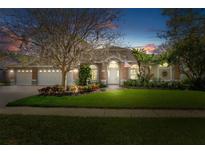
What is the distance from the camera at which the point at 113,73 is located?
20.6 meters

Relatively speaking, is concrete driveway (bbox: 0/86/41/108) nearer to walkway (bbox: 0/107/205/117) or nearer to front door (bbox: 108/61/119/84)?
walkway (bbox: 0/107/205/117)

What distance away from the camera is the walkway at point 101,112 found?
25.6 feet

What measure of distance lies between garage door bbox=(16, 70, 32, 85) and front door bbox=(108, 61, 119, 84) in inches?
335

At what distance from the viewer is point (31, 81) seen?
905 inches

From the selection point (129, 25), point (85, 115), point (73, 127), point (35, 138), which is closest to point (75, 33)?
point (129, 25)

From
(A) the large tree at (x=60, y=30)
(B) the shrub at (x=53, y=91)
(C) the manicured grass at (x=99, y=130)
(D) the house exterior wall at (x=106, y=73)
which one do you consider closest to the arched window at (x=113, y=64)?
(D) the house exterior wall at (x=106, y=73)

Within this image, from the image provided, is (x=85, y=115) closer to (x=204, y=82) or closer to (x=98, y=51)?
(x=98, y=51)

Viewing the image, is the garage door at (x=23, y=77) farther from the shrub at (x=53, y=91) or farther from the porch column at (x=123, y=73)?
the shrub at (x=53, y=91)

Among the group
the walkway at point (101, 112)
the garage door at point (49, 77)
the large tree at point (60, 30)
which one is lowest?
the walkway at point (101, 112)

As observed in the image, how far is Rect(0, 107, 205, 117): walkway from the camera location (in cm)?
780

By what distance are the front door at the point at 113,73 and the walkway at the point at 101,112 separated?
1140 cm

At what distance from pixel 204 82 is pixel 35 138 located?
14.3 metres

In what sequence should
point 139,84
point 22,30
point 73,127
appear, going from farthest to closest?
point 139,84
point 22,30
point 73,127

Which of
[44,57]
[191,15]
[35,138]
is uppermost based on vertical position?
[191,15]
